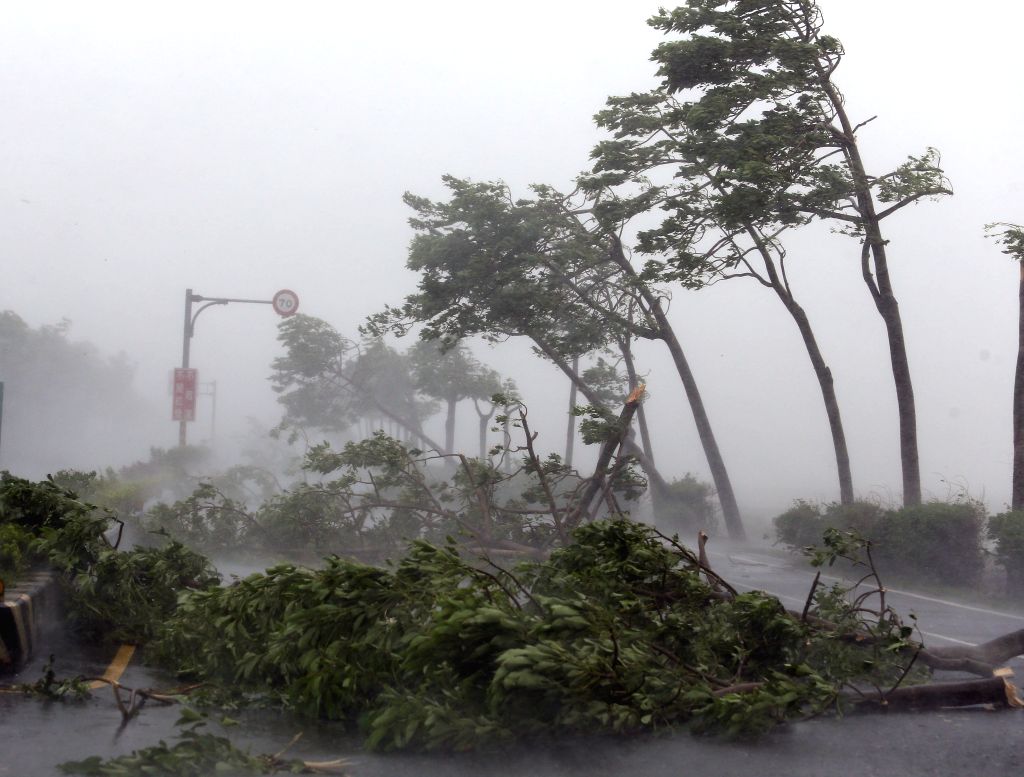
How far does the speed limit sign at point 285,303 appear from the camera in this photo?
→ 66.5 feet

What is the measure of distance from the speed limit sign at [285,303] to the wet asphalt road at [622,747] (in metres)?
15.1

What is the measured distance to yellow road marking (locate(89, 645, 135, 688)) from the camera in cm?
628

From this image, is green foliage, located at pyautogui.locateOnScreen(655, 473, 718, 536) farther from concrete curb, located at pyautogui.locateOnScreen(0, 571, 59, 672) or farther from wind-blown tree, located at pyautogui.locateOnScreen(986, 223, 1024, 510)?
concrete curb, located at pyautogui.locateOnScreen(0, 571, 59, 672)

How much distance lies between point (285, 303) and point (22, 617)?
47.9ft

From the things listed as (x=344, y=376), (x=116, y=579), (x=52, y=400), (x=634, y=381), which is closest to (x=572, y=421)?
(x=634, y=381)

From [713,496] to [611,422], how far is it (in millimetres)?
10071

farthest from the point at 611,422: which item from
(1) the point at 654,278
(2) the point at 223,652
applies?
(2) the point at 223,652

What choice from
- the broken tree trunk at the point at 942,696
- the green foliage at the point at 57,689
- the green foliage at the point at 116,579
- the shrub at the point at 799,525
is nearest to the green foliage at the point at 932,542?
the shrub at the point at 799,525

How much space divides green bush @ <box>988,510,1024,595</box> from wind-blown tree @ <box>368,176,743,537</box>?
5.90 metres

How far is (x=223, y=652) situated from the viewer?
5.62 metres

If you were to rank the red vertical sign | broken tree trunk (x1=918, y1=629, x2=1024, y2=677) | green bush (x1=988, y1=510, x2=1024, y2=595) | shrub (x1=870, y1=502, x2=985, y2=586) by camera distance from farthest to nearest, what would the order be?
the red vertical sign, shrub (x1=870, y1=502, x2=985, y2=586), green bush (x1=988, y1=510, x2=1024, y2=595), broken tree trunk (x1=918, y1=629, x2=1024, y2=677)

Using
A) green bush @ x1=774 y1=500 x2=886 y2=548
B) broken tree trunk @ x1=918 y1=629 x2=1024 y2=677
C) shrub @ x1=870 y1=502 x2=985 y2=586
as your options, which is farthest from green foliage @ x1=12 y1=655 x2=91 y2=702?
green bush @ x1=774 y1=500 x2=886 y2=548

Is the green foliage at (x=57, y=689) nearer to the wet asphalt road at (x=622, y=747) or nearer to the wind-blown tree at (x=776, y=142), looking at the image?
the wet asphalt road at (x=622, y=747)

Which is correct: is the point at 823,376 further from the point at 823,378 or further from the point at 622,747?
the point at 622,747
